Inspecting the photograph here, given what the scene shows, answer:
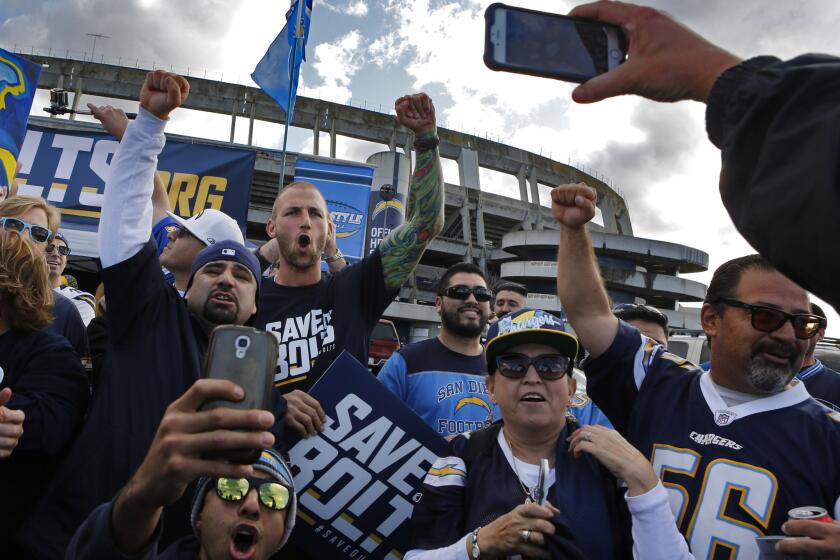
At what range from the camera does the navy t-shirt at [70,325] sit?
309 cm

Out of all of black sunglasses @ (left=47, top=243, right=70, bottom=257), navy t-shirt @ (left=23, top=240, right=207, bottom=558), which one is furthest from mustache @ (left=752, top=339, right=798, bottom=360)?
black sunglasses @ (left=47, top=243, right=70, bottom=257)

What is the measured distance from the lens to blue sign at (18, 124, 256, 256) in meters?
7.72

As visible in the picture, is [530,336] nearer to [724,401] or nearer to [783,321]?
[724,401]

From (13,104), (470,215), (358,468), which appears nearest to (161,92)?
(358,468)

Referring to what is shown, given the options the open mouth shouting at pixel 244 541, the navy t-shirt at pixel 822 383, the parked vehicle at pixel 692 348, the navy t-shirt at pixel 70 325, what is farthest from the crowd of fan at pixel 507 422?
the parked vehicle at pixel 692 348

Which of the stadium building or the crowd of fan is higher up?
the stadium building

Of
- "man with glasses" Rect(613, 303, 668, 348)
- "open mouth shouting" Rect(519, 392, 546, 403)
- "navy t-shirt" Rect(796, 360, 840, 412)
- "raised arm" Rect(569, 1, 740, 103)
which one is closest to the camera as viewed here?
"raised arm" Rect(569, 1, 740, 103)

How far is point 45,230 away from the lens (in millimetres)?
3566

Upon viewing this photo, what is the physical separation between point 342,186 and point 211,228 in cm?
519

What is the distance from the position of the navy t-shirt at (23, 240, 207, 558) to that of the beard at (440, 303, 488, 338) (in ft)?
6.49

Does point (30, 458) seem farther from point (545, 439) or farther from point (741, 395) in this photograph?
point (741, 395)

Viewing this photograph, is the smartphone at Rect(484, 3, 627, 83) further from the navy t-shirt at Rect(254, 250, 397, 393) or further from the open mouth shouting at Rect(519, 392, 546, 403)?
the navy t-shirt at Rect(254, 250, 397, 393)

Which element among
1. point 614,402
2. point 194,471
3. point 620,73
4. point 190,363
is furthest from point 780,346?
point 190,363

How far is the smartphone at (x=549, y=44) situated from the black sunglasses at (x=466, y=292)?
3161mm
